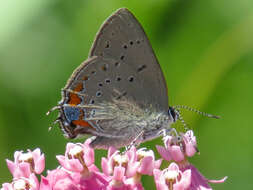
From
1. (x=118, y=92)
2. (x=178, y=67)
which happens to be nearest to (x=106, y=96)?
(x=118, y=92)

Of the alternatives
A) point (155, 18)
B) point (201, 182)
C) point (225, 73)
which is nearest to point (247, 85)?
point (225, 73)

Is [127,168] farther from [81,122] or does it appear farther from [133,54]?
[133,54]

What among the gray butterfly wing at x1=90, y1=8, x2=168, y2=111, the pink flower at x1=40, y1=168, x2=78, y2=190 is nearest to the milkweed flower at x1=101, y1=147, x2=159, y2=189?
the pink flower at x1=40, y1=168, x2=78, y2=190

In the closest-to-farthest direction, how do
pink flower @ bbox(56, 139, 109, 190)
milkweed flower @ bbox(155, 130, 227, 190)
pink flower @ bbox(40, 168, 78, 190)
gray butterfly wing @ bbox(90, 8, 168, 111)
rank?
pink flower @ bbox(40, 168, 78, 190) → pink flower @ bbox(56, 139, 109, 190) → milkweed flower @ bbox(155, 130, 227, 190) → gray butterfly wing @ bbox(90, 8, 168, 111)

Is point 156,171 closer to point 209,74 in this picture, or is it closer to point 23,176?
point 23,176

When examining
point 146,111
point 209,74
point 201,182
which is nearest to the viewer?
point 201,182

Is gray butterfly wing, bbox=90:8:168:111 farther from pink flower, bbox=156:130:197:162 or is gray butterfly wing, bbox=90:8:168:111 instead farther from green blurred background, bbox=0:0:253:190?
green blurred background, bbox=0:0:253:190
